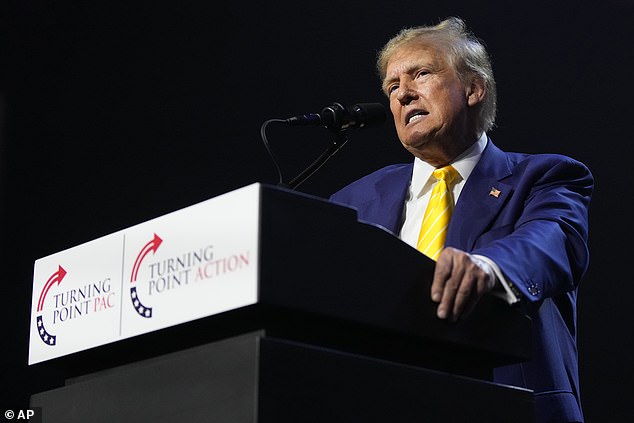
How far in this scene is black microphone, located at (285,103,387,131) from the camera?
6.30ft

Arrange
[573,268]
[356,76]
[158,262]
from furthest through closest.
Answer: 1. [356,76]
2. [573,268]
3. [158,262]

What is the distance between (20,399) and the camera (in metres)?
3.06

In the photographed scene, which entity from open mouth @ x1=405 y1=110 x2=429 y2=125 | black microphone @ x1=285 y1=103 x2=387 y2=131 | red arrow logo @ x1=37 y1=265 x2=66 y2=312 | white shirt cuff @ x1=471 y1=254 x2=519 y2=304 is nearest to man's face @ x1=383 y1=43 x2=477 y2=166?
open mouth @ x1=405 y1=110 x2=429 y2=125

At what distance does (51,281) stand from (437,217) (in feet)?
3.16

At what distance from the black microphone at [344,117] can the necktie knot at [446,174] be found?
427mm

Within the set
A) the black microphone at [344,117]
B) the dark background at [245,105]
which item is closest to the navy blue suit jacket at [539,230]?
the black microphone at [344,117]

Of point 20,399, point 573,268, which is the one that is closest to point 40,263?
point 573,268

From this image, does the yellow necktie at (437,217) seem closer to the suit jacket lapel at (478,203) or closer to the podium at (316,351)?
the suit jacket lapel at (478,203)

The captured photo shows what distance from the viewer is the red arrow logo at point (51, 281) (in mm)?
1529

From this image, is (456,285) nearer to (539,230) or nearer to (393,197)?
(539,230)

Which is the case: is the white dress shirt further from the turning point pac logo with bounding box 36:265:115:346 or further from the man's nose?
the turning point pac logo with bounding box 36:265:115:346

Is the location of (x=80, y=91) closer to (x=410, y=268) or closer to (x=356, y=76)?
→ (x=356, y=76)

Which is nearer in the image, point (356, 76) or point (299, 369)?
point (299, 369)

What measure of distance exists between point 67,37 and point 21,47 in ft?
0.60
